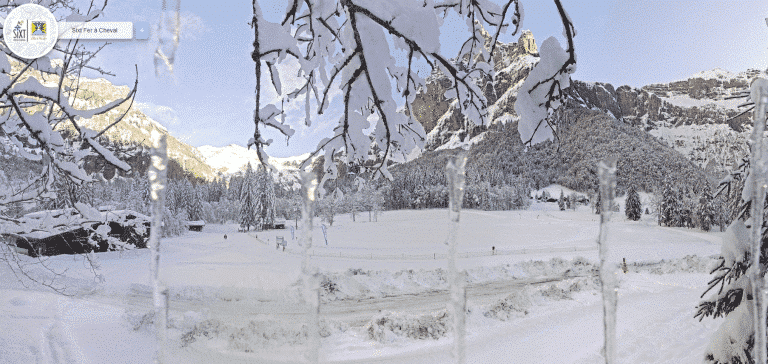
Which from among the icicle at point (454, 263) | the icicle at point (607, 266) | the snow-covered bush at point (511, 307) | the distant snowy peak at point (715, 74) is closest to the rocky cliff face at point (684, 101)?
the distant snowy peak at point (715, 74)

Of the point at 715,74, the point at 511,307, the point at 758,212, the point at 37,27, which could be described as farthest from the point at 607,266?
the point at 715,74

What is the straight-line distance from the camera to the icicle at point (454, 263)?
0.82 m

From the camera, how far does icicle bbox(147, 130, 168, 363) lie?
2.47 feet

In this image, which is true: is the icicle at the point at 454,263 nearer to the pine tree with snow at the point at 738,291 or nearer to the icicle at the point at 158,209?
the icicle at the point at 158,209

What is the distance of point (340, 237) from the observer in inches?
1395

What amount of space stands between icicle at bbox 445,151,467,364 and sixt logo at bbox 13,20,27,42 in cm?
306

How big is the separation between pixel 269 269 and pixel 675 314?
17.0 meters

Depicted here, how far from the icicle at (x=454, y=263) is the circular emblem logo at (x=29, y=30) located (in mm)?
2758

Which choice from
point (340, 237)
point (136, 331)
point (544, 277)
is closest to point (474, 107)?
point (136, 331)

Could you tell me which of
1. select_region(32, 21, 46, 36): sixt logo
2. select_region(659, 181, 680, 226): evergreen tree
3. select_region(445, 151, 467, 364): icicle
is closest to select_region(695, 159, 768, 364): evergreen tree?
select_region(445, 151, 467, 364): icicle

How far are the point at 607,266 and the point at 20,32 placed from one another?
11.5 feet

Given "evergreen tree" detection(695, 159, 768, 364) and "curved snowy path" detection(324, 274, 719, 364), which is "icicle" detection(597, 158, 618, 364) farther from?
"curved snowy path" detection(324, 274, 719, 364)

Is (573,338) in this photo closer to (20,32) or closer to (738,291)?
(738,291)

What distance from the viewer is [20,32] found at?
2318mm
